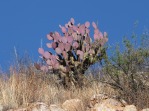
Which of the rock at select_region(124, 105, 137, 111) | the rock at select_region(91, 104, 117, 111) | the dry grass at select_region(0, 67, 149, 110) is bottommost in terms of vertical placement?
the rock at select_region(124, 105, 137, 111)

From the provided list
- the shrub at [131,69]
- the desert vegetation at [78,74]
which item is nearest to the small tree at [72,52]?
the desert vegetation at [78,74]

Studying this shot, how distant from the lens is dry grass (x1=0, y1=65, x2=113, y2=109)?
10742mm

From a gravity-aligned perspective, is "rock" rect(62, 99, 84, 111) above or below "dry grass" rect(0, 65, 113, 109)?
below

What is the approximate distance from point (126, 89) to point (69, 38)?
353 cm

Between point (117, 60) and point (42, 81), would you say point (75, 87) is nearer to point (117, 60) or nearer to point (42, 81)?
point (42, 81)

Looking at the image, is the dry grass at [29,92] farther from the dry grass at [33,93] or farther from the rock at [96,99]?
the rock at [96,99]

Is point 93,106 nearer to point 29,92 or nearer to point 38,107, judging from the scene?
point 38,107

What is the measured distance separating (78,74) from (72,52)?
2.43ft

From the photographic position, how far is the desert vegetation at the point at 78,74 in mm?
10672

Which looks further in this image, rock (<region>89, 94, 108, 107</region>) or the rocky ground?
rock (<region>89, 94, 108, 107</region>)

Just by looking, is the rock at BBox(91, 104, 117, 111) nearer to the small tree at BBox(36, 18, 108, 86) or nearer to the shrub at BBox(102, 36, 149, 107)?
the shrub at BBox(102, 36, 149, 107)

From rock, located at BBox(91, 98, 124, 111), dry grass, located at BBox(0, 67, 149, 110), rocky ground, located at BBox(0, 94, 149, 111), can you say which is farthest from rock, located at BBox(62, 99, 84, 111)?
rock, located at BBox(91, 98, 124, 111)

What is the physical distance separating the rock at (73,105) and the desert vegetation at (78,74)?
215 millimetres

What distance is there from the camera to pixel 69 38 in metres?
13.5
